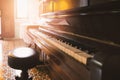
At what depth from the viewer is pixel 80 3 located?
1839 mm

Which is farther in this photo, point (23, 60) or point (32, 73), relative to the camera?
point (32, 73)

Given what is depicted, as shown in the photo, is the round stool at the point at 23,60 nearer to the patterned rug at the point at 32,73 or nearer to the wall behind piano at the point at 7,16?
the patterned rug at the point at 32,73

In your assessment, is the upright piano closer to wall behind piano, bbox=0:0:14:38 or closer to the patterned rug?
the patterned rug

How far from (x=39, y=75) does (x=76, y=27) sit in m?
1.48

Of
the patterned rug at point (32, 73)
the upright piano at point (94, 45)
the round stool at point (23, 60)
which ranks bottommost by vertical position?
the patterned rug at point (32, 73)

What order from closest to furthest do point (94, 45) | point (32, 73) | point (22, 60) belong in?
→ point (94, 45), point (22, 60), point (32, 73)

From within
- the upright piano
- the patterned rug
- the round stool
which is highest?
the upright piano

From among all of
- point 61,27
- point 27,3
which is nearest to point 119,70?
point 61,27

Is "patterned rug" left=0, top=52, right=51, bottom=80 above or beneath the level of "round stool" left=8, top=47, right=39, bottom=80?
beneath

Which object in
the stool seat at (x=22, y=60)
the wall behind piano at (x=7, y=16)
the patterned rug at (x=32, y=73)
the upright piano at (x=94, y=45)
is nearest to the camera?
the upright piano at (x=94, y=45)

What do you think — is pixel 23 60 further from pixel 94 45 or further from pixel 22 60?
pixel 94 45

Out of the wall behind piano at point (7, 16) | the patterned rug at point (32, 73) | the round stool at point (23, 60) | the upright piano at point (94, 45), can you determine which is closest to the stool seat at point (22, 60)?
the round stool at point (23, 60)

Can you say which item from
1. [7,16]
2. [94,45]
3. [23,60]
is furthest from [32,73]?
[7,16]

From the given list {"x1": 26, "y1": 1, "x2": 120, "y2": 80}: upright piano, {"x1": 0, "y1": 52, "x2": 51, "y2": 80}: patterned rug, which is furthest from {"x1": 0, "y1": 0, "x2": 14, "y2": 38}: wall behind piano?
{"x1": 26, "y1": 1, "x2": 120, "y2": 80}: upright piano
